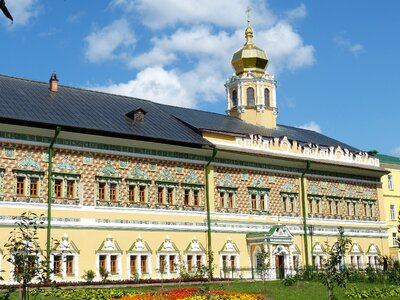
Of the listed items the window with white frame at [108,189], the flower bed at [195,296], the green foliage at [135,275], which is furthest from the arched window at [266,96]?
the flower bed at [195,296]

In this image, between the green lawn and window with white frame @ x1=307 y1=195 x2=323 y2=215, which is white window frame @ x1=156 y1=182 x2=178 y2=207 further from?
window with white frame @ x1=307 y1=195 x2=323 y2=215

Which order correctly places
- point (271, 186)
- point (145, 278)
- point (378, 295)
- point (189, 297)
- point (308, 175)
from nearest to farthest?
point (189, 297) < point (378, 295) < point (145, 278) < point (271, 186) < point (308, 175)

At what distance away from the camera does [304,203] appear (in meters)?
36.6

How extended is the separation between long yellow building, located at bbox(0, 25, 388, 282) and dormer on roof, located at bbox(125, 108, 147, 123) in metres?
0.09

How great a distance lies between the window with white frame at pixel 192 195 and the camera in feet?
103

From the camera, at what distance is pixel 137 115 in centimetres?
3156

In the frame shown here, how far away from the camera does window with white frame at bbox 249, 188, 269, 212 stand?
34.2 metres

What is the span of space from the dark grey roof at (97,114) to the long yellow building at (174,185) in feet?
0.27

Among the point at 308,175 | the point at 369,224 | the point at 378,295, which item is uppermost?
the point at 308,175

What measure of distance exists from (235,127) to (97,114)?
399 inches

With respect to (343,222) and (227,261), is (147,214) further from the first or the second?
(343,222)

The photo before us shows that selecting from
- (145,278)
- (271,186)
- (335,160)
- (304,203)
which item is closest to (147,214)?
(145,278)

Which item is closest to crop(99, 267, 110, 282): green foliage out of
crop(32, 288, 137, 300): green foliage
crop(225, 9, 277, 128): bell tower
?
crop(32, 288, 137, 300): green foliage

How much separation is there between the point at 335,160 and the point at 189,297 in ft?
77.2
